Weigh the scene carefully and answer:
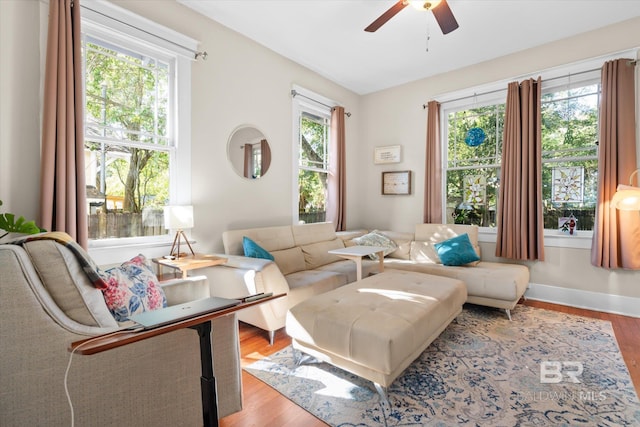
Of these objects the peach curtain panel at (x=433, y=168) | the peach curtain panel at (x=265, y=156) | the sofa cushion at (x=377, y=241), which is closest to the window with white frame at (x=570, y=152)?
the peach curtain panel at (x=433, y=168)

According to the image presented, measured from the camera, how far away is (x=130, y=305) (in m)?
1.43

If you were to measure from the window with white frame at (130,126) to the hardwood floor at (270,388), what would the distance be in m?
1.35

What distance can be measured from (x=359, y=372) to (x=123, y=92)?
2.81 m

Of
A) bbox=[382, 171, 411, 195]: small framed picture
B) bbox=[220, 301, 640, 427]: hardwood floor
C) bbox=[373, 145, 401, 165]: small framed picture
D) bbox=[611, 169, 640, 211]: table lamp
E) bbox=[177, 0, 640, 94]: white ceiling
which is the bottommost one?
bbox=[220, 301, 640, 427]: hardwood floor

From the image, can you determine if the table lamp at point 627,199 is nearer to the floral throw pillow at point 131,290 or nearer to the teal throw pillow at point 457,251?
the teal throw pillow at point 457,251

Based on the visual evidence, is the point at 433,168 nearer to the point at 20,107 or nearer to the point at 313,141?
the point at 313,141

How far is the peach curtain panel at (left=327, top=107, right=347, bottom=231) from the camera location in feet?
15.2

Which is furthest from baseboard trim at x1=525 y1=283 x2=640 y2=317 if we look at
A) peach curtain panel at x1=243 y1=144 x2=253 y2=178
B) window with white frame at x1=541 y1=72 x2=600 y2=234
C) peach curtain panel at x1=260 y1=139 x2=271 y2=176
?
peach curtain panel at x1=243 y1=144 x2=253 y2=178

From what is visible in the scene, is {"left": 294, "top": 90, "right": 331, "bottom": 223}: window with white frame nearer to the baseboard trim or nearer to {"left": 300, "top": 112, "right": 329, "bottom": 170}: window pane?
{"left": 300, "top": 112, "right": 329, "bottom": 170}: window pane

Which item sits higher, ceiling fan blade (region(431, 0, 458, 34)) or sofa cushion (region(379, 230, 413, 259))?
ceiling fan blade (region(431, 0, 458, 34))

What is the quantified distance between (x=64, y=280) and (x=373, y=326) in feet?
4.72

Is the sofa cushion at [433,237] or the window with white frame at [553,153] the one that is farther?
the sofa cushion at [433,237]

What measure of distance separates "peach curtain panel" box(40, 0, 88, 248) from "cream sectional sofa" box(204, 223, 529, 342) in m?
1.10

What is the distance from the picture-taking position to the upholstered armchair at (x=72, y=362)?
993mm
